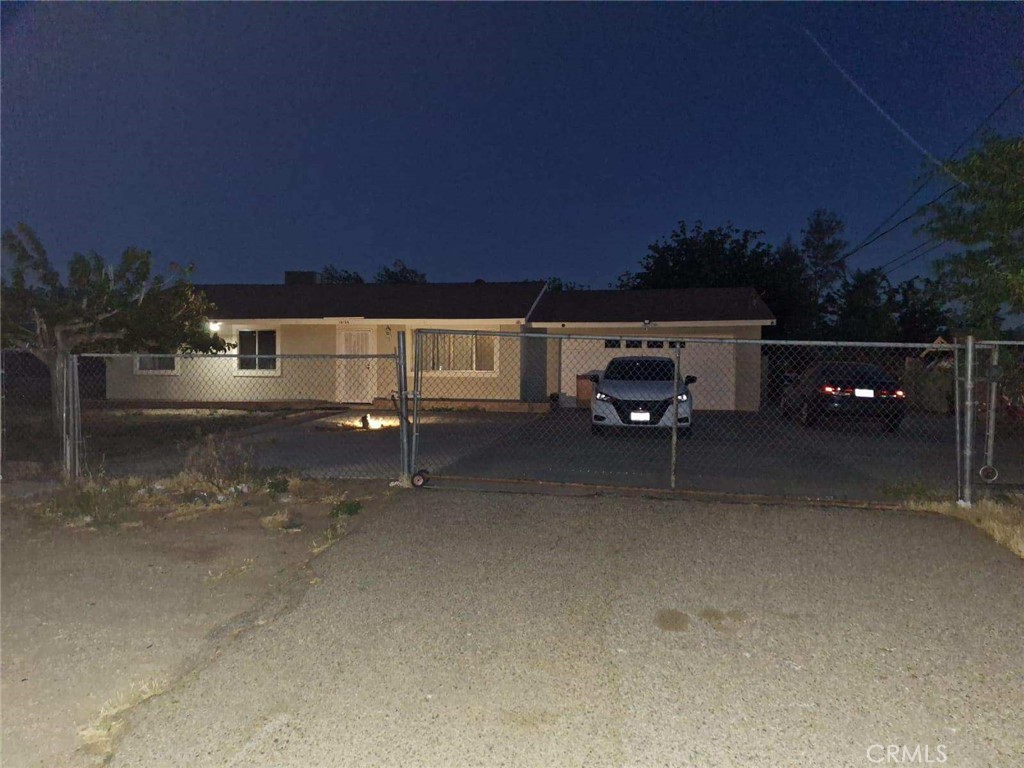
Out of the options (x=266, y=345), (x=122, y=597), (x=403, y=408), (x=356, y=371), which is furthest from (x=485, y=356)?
(x=122, y=597)

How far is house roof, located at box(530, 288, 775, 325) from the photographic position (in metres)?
17.6

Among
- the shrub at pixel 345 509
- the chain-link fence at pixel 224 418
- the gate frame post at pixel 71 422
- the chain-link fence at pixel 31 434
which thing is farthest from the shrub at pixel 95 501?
the shrub at pixel 345 509

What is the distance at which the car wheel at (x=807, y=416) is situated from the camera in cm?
1511

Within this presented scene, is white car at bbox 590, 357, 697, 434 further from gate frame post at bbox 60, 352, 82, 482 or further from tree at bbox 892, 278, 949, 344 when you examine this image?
tree at bbox 892, 278, 949, 344

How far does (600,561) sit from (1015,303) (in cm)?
733

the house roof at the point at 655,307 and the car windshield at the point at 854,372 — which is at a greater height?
the house roof at the point at 655,307

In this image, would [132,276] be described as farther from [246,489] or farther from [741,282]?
[741,282]

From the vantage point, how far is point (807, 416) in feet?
50.0

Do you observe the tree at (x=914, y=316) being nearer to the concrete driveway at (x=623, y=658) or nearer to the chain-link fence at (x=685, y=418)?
the chain-link fence at (x=685, y=418)

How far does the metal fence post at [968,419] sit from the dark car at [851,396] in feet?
25.1

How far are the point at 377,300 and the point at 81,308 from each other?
8738 millimetres

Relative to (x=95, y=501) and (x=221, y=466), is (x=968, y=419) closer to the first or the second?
(x=221, y=466)

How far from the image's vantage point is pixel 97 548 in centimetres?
612

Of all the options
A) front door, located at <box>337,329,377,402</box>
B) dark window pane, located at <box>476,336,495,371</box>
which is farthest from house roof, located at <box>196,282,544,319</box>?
dark window pane, located at <box>476,336,495,371</box>
